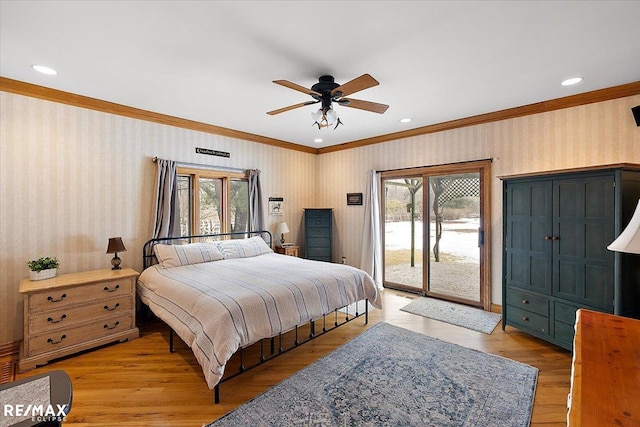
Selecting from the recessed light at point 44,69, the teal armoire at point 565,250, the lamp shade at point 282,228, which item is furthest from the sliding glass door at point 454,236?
the recessed light at point 44,69

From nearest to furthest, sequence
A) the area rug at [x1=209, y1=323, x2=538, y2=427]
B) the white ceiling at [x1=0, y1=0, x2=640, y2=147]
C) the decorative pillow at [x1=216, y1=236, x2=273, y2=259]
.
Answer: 1. the white ceiling at [x1=0, y1=0, x2=640, y2=147]
2. the area rug at [x1=209, y1=323, x2=538, y2=427]
3. the decorative pillow at [x1=216, y1=236, x2=273, y2=259]

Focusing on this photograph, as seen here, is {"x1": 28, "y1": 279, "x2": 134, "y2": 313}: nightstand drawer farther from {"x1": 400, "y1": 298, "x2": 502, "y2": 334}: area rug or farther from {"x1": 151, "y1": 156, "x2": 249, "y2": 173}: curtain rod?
{"x1": 400, "y1": 298, "x2": 502, "y2": 334}: area rug

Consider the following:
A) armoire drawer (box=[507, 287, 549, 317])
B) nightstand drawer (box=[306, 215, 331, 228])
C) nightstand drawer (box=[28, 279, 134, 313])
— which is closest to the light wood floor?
Result: armoire drawer (box=[507, 287, 549, 317])

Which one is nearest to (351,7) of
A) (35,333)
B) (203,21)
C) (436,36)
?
(436,36)

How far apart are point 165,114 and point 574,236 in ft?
16.7

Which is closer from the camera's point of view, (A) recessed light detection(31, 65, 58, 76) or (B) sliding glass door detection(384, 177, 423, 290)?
(A) recessed light detection(31, 65, 58, 76)

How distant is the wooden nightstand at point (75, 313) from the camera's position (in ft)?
8.87

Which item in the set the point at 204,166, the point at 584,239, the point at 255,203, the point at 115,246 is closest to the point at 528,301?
the point at 584,239

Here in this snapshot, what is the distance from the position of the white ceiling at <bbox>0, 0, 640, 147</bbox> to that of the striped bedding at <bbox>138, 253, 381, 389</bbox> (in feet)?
6.71

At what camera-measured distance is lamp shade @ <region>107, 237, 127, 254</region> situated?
3350mm

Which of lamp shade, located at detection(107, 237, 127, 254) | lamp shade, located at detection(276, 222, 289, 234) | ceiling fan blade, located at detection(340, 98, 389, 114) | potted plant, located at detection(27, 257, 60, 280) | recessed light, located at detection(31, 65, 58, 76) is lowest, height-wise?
potted plant, located at detection(27, 257, 60, 280)

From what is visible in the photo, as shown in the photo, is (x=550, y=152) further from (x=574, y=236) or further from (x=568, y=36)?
(x=568, y=36)

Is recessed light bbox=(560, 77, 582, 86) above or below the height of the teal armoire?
above

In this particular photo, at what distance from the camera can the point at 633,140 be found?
120 inches
